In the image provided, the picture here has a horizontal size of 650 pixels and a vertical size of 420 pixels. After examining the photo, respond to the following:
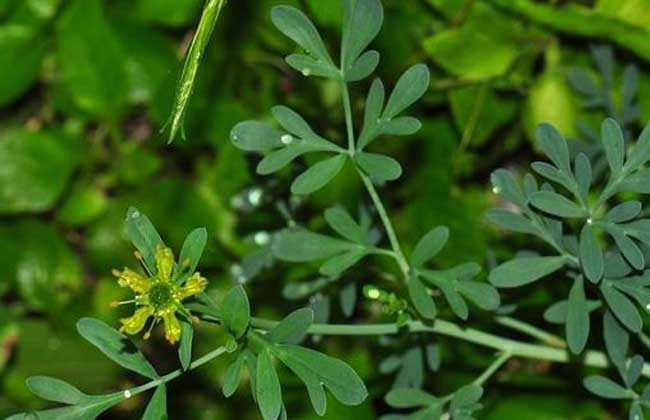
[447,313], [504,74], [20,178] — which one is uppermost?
[504,74]

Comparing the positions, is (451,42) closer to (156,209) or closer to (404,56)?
(404,56)

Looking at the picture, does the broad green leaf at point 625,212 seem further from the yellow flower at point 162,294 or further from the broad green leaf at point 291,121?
the yellow flower at point 162,294

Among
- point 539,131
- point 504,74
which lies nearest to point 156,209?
point 504,74

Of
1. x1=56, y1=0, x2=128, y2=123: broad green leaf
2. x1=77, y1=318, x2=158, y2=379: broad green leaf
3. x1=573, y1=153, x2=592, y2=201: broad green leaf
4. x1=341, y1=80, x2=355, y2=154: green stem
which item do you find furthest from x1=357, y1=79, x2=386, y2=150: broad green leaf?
x1=56, y1=0, x2=128, y2=123: broad green leaf

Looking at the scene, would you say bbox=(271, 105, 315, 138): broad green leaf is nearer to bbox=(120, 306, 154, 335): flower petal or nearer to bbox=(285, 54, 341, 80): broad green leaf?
bbox=(285, 54, 341, 80): broad green leaf

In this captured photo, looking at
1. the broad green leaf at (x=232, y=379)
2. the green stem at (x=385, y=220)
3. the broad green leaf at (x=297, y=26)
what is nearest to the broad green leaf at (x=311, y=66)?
the broad green leaf at (x=297, y=26)
